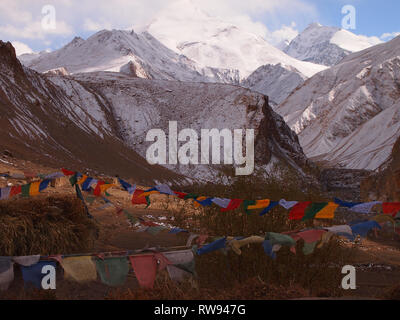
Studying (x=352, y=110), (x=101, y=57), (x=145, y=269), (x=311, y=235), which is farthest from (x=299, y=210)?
(x=352, y=110)

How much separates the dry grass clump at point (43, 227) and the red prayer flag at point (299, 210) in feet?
11.3

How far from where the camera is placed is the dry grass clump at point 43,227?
652 centimetres

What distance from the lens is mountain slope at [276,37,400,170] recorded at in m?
78.4

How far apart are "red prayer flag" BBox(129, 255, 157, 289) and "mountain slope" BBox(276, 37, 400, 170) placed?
2649 inches

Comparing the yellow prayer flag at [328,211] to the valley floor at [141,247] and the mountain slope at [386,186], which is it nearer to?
the valley floor at [141,247]

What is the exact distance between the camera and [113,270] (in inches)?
201

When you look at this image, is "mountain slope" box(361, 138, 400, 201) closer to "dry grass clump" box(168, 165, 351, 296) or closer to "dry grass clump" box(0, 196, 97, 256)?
"dry grass clump" box(168, 165, 351, 296)

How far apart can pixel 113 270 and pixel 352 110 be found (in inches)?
3965

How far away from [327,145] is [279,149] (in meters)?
52.1

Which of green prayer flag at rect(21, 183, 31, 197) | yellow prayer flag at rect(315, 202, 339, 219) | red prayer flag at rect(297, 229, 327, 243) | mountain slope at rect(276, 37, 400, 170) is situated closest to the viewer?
red prayer flag at rect(297, 229, 327, 243)

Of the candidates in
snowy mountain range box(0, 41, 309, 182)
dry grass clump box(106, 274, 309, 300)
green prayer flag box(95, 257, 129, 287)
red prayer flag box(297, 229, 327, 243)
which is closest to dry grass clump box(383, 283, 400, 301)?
dry grass clump box(106, 274, 309, 300)

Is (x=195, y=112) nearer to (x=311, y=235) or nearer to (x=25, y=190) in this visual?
(x=25, y=190)

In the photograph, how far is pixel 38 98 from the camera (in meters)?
33.0

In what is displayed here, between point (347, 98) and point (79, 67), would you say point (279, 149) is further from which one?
point (347, 98)
